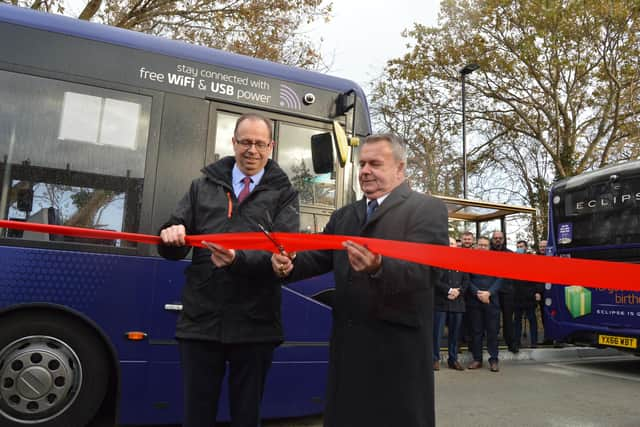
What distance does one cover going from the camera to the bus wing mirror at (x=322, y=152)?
176 inches

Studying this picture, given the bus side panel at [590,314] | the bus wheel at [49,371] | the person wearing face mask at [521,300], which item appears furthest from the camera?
the person wearing face mask at [521,300]

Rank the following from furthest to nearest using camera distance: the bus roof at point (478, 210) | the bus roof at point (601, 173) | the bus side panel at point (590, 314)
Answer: the bus roof at point (478, 210)
the bus roof at point (601, 173)
the bus side panel at point (590, 314)

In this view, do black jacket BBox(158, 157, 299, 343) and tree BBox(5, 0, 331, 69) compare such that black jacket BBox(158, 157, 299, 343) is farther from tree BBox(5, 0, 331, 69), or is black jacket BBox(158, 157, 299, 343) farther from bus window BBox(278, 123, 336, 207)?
tree BBox(5, 0, 331, 69)

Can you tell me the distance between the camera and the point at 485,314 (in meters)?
8.56

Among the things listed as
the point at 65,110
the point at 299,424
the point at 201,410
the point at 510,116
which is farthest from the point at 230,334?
the point at 510,116

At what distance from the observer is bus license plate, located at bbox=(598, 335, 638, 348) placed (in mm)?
7863

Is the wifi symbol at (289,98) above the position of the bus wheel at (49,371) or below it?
above

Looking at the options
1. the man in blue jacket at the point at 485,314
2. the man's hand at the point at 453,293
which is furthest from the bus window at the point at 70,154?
the man in blue jacket at the point at 485,314

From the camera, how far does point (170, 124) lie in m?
4.18

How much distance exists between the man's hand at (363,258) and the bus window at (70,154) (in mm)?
2434

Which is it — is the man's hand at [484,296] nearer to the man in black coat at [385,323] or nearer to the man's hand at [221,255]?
the man in black coat at [385,323]

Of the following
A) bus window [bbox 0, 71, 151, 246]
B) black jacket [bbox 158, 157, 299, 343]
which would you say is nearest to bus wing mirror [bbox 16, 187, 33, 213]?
bus window [bbox 0, 71, 151, 246]

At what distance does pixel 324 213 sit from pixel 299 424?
195cm

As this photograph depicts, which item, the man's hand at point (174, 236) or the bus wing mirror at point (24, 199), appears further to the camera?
the bus wing mirror at point (24, 199)
